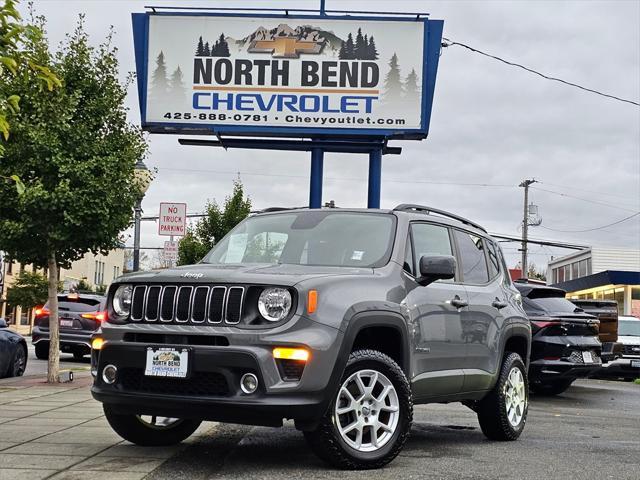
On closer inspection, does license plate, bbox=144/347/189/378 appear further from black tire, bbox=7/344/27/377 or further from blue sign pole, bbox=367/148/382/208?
blue sign pole, bbox=367/148/382/208

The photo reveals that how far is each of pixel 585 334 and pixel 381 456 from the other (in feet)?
26.8

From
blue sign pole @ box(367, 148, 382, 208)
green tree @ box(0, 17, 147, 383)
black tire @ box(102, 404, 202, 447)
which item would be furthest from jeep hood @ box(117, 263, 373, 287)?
blue sign pole @ box(367, 148, 382, 208)

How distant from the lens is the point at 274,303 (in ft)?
20.0

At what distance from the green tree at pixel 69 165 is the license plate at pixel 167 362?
7180 mm

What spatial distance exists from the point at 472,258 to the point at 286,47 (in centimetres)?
1383

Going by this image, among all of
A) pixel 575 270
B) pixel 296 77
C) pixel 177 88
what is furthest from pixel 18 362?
Result: pixel 575 270

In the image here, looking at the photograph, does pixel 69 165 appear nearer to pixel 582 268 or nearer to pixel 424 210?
Answer: pixel 424 210

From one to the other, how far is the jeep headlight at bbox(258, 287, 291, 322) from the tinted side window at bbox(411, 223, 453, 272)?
1.53 m

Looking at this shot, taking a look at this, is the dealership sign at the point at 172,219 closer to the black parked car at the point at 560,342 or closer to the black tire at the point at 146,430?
the black parked car at the point at 560,342

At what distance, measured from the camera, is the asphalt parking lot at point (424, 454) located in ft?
20.4

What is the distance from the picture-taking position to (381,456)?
6371mm

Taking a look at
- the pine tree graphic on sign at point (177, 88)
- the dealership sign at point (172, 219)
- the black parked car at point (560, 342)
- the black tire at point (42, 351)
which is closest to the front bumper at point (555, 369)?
the black parked car at point (560, 342)

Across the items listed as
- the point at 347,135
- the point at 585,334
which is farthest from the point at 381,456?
the point at 347,135

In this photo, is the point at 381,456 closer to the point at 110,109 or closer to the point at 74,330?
the point at 110,109
